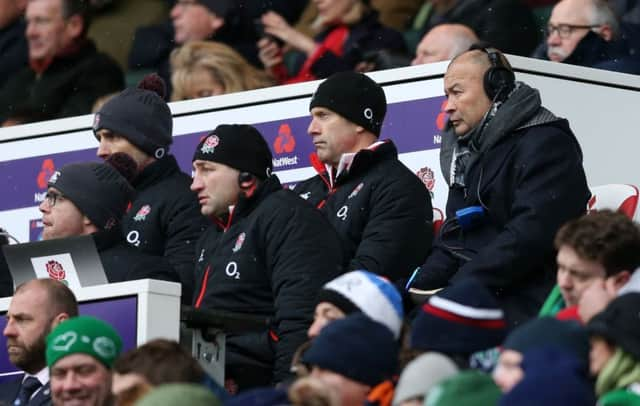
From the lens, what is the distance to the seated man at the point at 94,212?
11.4m

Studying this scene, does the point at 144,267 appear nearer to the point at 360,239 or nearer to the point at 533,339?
the point at 360,239

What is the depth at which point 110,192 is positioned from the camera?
1184 centimetres

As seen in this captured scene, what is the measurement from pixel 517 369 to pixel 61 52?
378 inches

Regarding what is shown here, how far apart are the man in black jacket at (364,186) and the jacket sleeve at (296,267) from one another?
283 millimetres

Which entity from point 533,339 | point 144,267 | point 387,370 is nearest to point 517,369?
point 533,339

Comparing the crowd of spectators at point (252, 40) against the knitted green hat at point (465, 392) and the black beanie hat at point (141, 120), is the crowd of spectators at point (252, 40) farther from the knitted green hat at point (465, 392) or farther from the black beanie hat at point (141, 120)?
the knitted green hat at point (465, 392)

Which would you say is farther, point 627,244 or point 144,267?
point 144,267

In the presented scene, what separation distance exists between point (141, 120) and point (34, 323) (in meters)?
2.40

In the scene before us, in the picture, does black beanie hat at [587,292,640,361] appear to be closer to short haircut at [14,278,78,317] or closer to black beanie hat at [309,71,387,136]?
short haircut at [14,278,78,317]

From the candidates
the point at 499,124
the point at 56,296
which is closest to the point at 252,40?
the point at 499,124

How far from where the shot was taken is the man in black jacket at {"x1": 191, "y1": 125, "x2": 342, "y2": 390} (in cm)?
1075

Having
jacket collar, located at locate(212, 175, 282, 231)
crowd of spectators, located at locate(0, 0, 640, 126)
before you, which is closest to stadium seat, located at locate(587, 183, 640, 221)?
jacket collar, located at locate(212, 175, 282, 231)

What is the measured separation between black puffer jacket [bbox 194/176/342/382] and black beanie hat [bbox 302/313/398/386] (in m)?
1.78

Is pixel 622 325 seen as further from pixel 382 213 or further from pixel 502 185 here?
pixel 382 213
